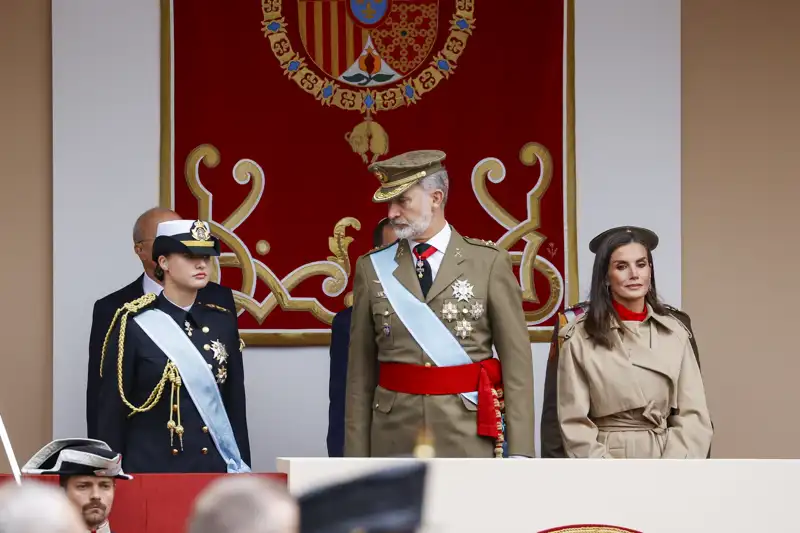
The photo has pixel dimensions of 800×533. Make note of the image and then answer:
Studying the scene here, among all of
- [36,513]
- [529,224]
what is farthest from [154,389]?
[36,513]

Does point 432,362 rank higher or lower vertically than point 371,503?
higher

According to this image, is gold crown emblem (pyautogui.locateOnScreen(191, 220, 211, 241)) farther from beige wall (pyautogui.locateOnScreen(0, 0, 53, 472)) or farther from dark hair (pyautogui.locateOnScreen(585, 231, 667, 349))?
beige wall (pyautogui.locateOnScreen(0, 0, 53, 472))

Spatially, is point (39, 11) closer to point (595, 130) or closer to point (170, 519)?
point (595, 130)

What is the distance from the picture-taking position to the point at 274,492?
169 centimetres

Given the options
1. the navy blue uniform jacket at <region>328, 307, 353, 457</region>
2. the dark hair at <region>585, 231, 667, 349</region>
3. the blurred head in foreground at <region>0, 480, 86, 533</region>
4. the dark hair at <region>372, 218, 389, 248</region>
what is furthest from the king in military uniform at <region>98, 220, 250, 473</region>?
the blurred head in foreground at <region>0, 480, 86, 533</region>

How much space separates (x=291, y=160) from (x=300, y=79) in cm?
34

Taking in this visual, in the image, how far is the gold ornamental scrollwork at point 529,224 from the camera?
551cm

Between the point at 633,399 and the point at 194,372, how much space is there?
1350 mm

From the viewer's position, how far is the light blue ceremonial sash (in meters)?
4.10

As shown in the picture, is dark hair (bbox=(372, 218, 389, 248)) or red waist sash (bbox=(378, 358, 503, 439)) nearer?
red waist sash (bbox=(378, 358, 503, 439))

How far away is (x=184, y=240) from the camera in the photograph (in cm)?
415

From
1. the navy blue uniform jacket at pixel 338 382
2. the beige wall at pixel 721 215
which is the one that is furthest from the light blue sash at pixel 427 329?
the beige wall at pixel 721 215

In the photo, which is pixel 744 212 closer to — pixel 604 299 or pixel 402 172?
pixel 604 299

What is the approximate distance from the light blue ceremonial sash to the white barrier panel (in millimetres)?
1250
